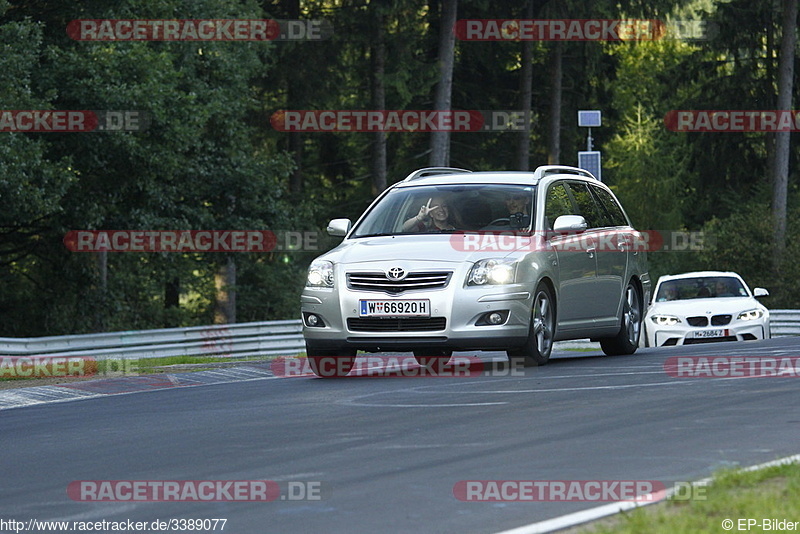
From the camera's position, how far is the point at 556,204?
14914 millimetres

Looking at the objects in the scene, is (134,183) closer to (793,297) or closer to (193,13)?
(193,13)

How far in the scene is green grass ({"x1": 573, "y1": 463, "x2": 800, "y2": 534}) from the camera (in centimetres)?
600

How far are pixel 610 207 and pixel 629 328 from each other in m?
1.40

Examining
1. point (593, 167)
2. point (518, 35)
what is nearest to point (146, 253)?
point (593, 167)

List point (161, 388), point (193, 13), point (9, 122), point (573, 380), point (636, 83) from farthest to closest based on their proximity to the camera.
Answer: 1. point (636, 83)
2. point (193, 13)
3. point (9, 122)
4. point (161, 388)
5. point (573, 380)

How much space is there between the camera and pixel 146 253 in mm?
37875

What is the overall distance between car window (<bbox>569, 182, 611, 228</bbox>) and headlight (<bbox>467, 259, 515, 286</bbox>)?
7.77ft

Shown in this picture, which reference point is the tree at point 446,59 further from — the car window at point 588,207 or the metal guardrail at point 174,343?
the car window at point 588,207

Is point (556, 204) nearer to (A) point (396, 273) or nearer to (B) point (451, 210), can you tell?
(B) point (451, 210)

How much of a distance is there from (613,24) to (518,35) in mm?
3560

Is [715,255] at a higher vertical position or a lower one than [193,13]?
lower

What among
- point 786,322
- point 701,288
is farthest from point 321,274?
point 786,322

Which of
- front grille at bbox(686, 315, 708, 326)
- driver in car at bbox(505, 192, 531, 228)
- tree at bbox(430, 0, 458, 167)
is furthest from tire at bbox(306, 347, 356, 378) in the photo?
tree at bbox(430, 0, 458, 167)

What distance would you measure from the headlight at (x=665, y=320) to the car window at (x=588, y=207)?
293 inches
